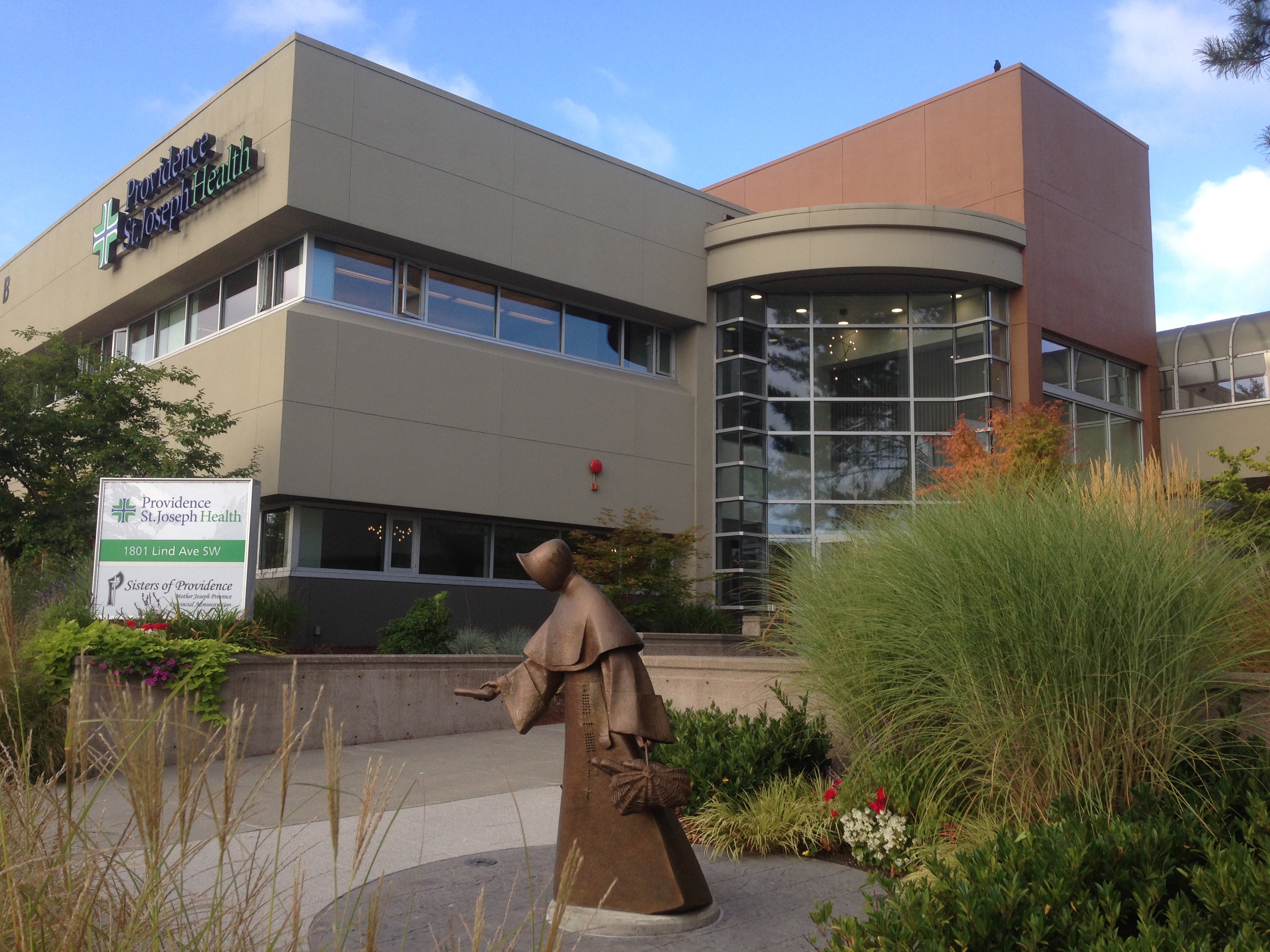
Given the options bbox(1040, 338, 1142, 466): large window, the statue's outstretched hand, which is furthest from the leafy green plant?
bbox(1040, 338, 1142, 466): large window

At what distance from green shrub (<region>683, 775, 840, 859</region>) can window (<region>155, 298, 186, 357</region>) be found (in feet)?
55.0

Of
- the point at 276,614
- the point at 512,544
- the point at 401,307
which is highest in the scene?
the point at 401,307

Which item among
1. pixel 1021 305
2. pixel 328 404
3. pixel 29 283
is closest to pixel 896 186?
pixel 1021 305

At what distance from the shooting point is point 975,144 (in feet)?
75.7

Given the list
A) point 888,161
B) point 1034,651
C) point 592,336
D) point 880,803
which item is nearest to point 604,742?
point 880,803

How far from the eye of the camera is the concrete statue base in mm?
4953

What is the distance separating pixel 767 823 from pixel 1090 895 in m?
2.97

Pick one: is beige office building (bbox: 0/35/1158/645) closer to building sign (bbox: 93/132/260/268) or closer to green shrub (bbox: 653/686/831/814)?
building sign (bbox: 93/132/260/268)

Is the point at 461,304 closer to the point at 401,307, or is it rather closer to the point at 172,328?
the point at 401,307

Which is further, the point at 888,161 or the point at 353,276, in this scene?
the point at 888,161

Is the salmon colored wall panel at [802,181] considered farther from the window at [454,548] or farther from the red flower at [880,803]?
the red flower at [880,803]

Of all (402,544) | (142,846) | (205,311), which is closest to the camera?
(142,846)

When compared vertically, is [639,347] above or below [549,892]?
above

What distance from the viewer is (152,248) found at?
20141 mm
